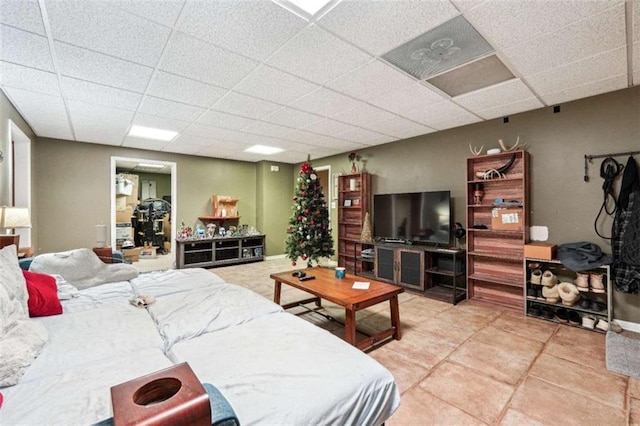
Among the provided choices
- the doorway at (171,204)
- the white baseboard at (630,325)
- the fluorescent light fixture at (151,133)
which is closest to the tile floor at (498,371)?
the white baseboard at (630,325)

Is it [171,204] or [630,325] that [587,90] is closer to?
[630,325]

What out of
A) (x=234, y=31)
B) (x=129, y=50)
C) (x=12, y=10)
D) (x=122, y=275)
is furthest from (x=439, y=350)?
(x=12, y=10)

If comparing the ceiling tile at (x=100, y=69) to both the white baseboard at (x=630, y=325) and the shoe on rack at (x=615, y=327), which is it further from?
the white baseboard at (x=630, y=325)

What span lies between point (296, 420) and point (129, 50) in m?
2.74

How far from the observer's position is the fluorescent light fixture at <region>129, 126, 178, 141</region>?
4387 mm

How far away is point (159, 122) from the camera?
4.02 metres

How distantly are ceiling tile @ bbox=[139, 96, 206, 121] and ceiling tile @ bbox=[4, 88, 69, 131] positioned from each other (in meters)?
0.86

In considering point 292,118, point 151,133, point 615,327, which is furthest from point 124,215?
point 615,327

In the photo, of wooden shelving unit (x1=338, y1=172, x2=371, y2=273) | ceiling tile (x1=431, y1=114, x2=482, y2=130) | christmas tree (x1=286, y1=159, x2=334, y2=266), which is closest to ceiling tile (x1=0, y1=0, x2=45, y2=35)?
christmas tree (x1=286, y1=159, x2=334, y2=266)

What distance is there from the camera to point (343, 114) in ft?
12.2

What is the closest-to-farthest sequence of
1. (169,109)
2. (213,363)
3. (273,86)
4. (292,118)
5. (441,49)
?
(213,363) < (441,49) < (273,86) < (169,109) < (292,118)

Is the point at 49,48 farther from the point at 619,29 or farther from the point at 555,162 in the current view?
the point at 555,162

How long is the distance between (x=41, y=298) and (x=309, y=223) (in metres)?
3.97

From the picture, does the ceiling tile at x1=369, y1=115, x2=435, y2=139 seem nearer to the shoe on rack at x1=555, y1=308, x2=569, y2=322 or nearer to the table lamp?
the shoe on rack at x1=555, y1=308, x2=569, y2=322
